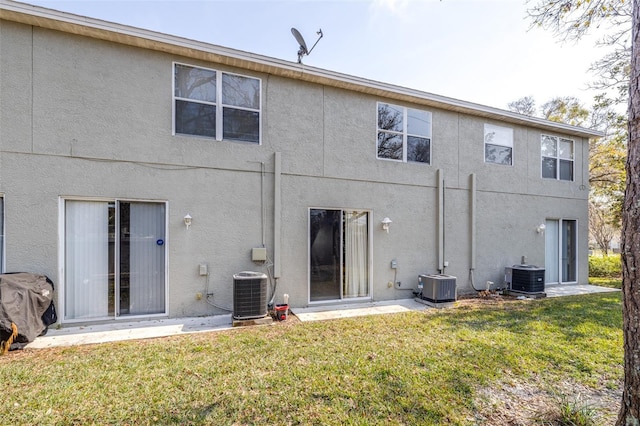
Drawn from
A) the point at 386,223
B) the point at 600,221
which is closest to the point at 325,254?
the point at 386,223

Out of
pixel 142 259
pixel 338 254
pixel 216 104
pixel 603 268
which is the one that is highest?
pixel 216 104

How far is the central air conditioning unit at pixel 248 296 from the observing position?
541 cm

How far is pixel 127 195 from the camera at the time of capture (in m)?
5.45

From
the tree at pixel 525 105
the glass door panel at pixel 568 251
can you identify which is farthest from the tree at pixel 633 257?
the tree at pixel 525 105

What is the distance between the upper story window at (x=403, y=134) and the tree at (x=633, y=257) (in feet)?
17.4

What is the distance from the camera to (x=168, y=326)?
5.29 m

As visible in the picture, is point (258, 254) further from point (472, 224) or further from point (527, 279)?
point (527, 279)

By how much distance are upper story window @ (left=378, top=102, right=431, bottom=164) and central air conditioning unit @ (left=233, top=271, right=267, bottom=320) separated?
4.30 meters

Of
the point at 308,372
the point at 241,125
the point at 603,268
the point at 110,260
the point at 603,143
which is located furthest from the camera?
the point at 603,143

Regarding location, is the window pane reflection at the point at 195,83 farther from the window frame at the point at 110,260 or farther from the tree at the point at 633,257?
the tree at the point at 633,257

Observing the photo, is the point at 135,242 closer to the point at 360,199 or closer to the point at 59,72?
the point at 59,72

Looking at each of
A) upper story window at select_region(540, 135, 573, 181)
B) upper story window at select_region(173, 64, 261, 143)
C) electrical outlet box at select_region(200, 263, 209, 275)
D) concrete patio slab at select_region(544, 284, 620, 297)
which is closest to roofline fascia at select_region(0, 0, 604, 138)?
upper story window at select_region(173, 64, 261, 143)

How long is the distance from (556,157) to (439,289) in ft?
22.1

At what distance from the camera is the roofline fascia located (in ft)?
15.8
